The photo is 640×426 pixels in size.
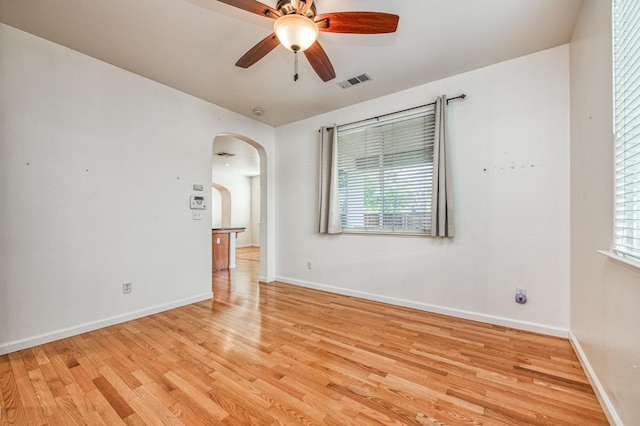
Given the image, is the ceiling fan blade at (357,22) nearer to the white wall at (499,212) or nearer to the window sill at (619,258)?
the white wall at (499,212)

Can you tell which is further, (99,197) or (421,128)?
(421,128)

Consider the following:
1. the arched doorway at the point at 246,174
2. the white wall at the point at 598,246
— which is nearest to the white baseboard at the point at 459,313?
the white wall at the point at 598,246

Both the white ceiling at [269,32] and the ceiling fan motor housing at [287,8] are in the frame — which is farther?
the white ceiling at [269,32]

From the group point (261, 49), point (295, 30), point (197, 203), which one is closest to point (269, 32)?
point (261, 49)

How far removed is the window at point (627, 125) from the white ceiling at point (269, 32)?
830 mm

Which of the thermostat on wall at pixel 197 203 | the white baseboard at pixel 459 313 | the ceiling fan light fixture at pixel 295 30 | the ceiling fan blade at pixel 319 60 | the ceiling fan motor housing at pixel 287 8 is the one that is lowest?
the white baseboard at pixel 459 313

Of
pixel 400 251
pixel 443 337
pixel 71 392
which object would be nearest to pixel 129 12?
pixel 71 392

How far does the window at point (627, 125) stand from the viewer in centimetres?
120

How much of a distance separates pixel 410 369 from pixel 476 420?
0.51 metres

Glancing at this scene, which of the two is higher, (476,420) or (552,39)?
(552,39)

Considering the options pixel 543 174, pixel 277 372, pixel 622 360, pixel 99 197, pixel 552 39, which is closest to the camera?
pixel 622 360

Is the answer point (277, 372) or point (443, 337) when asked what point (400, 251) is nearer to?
point (443, 337)

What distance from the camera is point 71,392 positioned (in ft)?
5.34

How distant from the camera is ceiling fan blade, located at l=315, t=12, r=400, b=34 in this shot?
1600 millimetres
